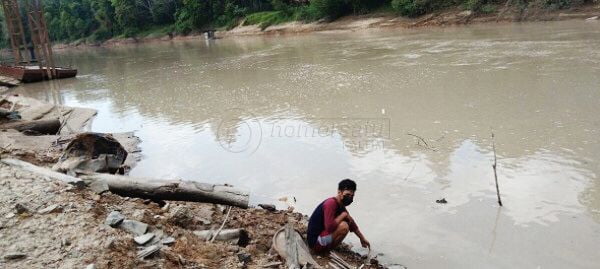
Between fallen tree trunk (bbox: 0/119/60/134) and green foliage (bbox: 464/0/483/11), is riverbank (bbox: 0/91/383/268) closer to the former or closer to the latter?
fallen tree trunk (bbox: 0/119/60/134)

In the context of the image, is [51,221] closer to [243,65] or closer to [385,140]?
[385,140]

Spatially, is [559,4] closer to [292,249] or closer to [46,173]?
[292,249]

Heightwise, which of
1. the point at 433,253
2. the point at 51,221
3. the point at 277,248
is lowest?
the point at 433,253

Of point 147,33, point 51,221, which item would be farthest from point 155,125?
point 147,33

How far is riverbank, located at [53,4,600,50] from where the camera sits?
30.1 m

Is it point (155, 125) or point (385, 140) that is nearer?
point (385, 140)

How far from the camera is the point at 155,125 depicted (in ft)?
44.2

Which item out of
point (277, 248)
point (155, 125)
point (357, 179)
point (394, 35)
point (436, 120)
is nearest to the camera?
point (277, 248)

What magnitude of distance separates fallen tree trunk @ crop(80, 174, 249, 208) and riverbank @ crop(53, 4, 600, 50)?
92.4 ft

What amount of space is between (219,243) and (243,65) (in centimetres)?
2123

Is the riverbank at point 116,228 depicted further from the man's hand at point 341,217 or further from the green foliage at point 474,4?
the green foliage at point 474,4

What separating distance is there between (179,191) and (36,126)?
7415 millimetres

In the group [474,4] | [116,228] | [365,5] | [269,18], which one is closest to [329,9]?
[365,5]

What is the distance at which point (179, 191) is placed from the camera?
257 inches
